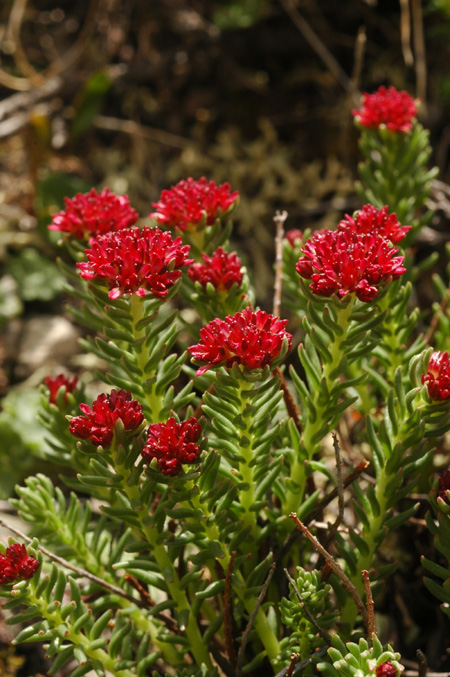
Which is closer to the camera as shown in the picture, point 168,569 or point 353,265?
point 353,265

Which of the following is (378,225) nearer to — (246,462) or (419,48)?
(246,462)

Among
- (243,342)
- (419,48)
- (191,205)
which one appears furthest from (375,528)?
(419,48)

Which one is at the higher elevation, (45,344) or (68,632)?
(45,344)

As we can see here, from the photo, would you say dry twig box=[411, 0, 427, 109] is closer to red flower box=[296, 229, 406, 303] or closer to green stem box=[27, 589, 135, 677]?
red flower box=[296, 229, 406, 303]

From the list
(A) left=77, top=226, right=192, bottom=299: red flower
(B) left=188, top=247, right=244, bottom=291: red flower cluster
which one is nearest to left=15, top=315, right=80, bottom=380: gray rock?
(B) left=188, top=247, right=244, bottom=291: red flower cluster

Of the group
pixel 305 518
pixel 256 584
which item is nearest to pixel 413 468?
pixel 305 518

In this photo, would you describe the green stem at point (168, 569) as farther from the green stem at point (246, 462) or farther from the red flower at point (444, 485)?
the red flower at point (444, 485)
